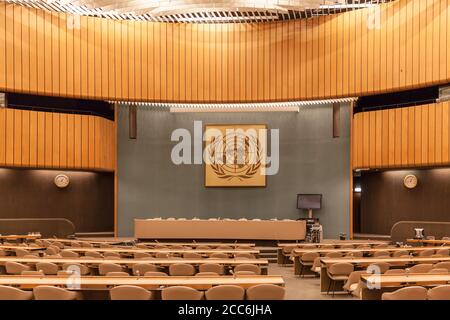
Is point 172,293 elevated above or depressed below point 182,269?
above

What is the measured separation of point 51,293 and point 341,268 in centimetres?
511

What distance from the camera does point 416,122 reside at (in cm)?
1581

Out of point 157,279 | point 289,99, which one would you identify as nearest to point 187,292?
point 157,279

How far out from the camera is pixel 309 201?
1753cm

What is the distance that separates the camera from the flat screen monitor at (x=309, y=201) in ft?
57.2

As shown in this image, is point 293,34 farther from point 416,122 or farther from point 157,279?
point 157,279

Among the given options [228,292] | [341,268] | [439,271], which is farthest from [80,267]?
[439,271]

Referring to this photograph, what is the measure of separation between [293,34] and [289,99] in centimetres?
229

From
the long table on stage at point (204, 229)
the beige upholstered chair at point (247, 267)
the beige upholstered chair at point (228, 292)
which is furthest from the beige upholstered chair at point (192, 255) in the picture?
the long table on stage at point (204, 229)

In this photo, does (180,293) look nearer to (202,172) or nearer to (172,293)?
(172,293)

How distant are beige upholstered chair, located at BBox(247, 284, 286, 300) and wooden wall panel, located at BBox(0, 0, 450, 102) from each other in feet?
37.8

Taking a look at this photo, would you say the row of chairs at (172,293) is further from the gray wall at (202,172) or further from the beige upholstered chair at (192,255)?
the gray wall at (202,172)

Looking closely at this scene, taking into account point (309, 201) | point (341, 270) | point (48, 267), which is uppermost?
point (309, 201)

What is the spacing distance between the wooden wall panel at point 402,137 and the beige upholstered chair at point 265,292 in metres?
11.1
